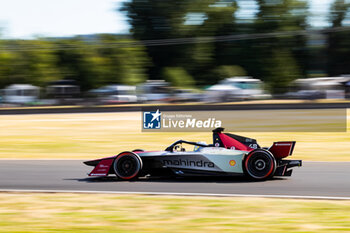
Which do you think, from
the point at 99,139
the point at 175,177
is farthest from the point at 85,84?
the point at 175,177

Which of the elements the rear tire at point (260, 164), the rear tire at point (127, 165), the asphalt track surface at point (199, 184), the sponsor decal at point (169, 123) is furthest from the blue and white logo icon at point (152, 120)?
the rear tire at point (260, 164)

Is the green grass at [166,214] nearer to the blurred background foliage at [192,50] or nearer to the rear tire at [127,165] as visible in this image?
the rear tire at [127,165]

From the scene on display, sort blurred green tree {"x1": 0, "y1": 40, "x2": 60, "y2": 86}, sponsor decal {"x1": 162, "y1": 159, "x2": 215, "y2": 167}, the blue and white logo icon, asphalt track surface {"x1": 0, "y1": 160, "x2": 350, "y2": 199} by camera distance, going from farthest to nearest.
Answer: blurred green tree {"x1": 0, "y1": 40, "x2": 60, "y2": 86} < the blue and white logo icon < sponsor decal {"x1": 162, "y1": 159, "x2": 215, "y2": 167} < asphalt track surface {"x1": 0, "y1": 160, "x2": 350, "y2": 199}

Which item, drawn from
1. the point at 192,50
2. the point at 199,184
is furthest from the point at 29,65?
the point at 199,184

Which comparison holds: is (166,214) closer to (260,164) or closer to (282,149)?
(260,164)

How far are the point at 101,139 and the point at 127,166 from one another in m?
9.45

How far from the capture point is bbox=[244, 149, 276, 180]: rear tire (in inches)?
350

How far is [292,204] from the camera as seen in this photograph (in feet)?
23.8

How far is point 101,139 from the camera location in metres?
18.8

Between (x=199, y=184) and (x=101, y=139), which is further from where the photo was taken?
(x=101, y=139)

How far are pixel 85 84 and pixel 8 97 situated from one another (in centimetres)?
1059

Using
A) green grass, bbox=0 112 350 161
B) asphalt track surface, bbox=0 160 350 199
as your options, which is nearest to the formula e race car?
asphalt track surface, bbox=0 160 350 199

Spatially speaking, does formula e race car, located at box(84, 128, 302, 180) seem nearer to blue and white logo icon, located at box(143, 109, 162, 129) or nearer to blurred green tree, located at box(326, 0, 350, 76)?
blue and white logo icon, located at box(143, 109, 162, 129)

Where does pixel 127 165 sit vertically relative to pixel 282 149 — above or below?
below
